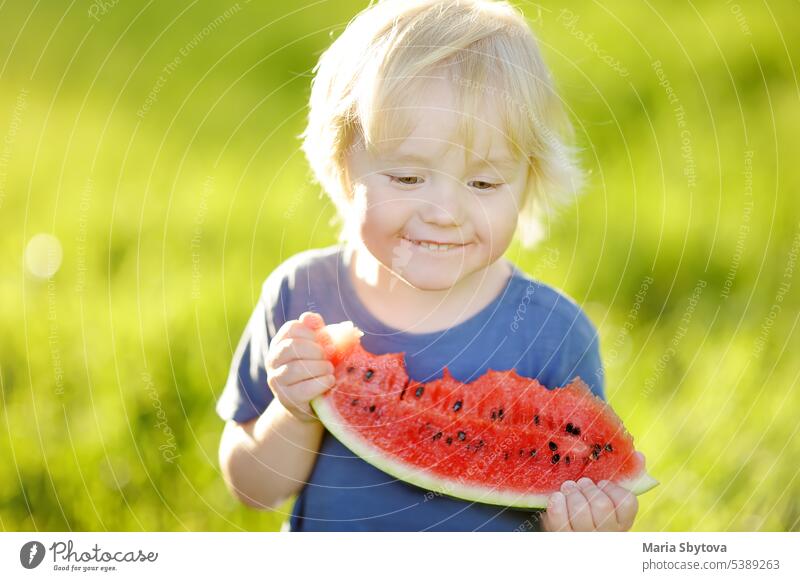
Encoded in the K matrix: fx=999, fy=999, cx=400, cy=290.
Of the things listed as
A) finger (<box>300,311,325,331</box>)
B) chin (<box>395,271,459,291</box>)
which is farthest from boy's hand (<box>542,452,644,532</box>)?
finger (<box>300,311,325,331</box>)

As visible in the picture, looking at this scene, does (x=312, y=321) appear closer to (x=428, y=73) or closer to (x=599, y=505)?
(x=428, y=73)

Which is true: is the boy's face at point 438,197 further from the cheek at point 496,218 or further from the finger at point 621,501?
the finger at point 621,501

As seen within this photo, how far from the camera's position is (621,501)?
1.85 m

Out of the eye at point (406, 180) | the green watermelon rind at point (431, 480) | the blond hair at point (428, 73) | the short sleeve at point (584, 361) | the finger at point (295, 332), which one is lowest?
the green watermelon rind at point (431, 480)

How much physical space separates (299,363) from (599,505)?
0.61m

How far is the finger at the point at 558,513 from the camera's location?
1852 millimetres

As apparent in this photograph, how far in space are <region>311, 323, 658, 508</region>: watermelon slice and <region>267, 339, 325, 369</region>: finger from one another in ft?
0.32

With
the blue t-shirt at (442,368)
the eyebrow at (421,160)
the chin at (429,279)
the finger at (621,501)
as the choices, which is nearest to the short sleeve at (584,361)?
the blue t-shirt at (442,368)

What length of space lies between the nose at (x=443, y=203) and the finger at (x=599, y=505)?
0.56 meters

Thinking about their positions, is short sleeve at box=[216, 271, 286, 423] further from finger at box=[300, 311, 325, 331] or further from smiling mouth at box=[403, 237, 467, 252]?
smiling mouth at box=[403, 237, 467, 252]

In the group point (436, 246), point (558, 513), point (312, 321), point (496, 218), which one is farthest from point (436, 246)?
point (558, 513)

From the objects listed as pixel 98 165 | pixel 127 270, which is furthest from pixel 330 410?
pixel 98 165

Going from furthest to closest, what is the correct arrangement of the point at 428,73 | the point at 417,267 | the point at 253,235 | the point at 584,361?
the point at 253,235, the point at 584,361, the point at 417,267, the point at 428,73

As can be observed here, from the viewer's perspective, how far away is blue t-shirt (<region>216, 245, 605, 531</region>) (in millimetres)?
1934
